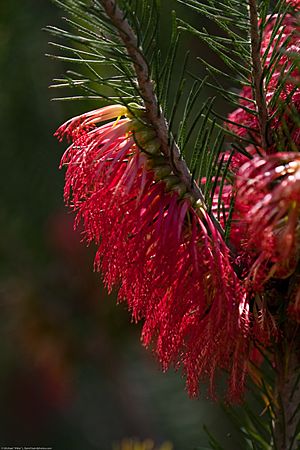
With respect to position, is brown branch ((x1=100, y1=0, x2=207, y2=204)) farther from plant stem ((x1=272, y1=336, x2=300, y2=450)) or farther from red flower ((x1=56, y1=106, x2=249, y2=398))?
plant stem ((x1=272, y1=336, x2=300, y2=450))

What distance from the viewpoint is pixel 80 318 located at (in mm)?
2195

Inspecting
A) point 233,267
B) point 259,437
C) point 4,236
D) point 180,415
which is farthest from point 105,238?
point 180,415

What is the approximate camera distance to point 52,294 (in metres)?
2.24

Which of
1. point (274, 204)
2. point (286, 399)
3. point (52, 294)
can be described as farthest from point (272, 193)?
point (52, 294)

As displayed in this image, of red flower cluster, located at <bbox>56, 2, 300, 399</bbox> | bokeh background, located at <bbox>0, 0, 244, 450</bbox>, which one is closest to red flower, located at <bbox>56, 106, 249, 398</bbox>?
red flower cluster, located at <bbox>56, 2, 300, 399</bbox>

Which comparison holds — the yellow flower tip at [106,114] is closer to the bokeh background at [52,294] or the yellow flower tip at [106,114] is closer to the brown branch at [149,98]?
the brown branch at [149,98]

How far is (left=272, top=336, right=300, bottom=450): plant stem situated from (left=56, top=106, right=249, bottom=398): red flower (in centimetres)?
7

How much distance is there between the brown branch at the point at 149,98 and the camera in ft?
1.93

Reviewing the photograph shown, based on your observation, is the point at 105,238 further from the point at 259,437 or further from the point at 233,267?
the point at 259,437

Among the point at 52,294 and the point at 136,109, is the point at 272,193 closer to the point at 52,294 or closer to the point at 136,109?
the point at 136,109

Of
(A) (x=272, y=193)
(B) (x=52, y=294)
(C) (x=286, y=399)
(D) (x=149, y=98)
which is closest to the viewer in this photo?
(A) (x=272, y=193)

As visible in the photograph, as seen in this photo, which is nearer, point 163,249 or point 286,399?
point 163,249

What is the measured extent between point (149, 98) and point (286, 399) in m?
0.29

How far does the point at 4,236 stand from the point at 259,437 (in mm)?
1494
